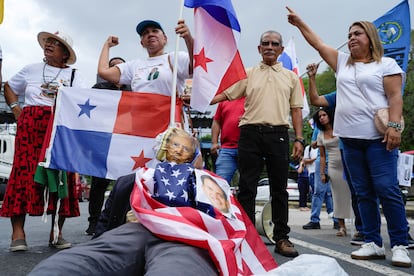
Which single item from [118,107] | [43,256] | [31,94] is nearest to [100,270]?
[43,256]

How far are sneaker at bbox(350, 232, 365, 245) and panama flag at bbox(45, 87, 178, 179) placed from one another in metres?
2.47

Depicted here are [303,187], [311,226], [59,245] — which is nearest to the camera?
[59,245]

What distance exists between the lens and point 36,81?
14.6 feet

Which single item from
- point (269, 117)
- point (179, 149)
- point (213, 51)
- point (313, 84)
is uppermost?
point (213, 51)

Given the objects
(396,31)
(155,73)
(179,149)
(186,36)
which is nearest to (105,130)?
(155,73)

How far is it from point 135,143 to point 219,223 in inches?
83.3

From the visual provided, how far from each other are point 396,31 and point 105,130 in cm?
357

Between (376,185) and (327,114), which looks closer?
(376,185)

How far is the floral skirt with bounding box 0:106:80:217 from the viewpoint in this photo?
4301mm

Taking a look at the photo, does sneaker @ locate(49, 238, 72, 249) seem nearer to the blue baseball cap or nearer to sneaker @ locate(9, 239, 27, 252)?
sneaker @ locate(9, 239, 27, 252)

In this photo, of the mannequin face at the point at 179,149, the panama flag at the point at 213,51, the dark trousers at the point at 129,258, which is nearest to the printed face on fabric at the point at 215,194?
the mannequin face at the point at 179,149

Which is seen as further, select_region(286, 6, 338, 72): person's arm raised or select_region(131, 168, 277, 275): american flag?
select_region(286, 6, 338, 72): person's arm raised

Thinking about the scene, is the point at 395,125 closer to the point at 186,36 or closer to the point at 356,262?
the point at 356,262

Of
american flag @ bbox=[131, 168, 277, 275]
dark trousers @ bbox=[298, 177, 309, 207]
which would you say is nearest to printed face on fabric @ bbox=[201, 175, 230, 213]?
american flag @ bbox=[131, 168, 277, 275]
